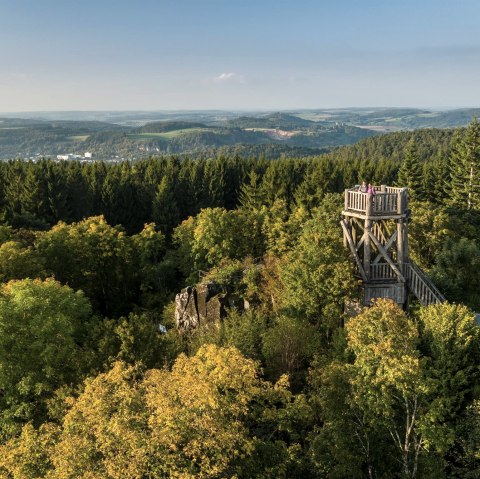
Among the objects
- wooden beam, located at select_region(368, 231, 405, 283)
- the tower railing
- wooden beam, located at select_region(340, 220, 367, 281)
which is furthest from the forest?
the tower railing

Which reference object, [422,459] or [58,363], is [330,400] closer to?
[422,459]

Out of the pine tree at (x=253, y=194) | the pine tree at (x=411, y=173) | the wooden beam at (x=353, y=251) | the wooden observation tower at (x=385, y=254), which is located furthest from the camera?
the pine tree at (x=253, y=194)

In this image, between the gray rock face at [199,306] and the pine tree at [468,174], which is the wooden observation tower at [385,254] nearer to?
the gray rock face at [199,306]

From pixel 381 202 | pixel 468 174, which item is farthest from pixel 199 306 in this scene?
pixel 468 174

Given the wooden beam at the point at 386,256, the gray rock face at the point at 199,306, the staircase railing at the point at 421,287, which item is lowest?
the gray rock face at the point at 199,306

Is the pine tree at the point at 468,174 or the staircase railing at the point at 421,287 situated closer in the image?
the staircase railing at the point at 421,287

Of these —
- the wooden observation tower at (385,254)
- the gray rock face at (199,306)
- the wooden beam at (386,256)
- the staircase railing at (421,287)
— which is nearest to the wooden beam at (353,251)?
the wooden observation tower at (385,254)

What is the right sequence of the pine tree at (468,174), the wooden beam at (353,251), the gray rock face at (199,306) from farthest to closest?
1. the pine tree at (468,174)
2. the gray rock face at (199,306)
3. the wooden beam at (353,251)

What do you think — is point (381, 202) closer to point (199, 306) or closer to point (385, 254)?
point (385, 254)
